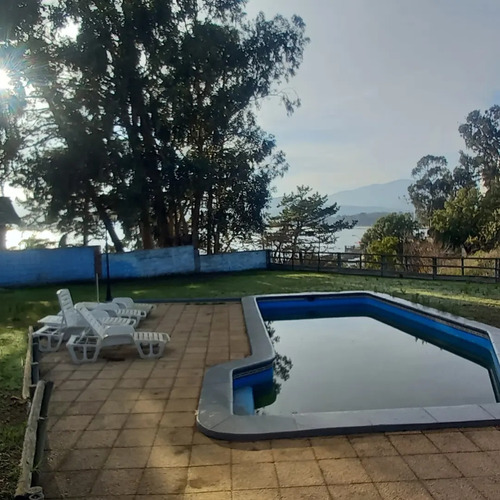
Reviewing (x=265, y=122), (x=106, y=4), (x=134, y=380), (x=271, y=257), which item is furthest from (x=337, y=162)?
(x=134, y=380)

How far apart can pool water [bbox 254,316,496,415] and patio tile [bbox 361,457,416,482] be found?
1.80m

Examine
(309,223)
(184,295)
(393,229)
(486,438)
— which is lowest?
(486,438)

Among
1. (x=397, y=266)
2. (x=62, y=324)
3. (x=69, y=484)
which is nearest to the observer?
(x=69, y=484)

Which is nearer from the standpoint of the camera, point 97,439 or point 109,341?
point 97,439

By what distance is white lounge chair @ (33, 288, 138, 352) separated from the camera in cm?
621

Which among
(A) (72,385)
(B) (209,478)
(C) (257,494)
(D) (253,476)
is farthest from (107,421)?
(C) (257,494)

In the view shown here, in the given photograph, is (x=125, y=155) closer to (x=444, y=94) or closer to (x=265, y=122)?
(x=265, y=122)

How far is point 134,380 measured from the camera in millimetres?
4859

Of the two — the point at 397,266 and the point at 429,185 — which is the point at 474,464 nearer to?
the point at 397,266

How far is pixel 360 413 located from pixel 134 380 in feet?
7.94

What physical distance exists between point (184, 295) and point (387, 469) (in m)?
9.12

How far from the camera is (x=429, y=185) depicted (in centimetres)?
4356

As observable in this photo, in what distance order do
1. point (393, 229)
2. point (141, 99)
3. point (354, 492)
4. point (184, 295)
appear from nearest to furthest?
1. point (354, 492)
2. point (184, 295)
3. point (141, 99)
4. point (393, 229)

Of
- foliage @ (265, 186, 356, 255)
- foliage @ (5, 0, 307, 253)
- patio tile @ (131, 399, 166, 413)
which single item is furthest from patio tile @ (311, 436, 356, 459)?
foliage @ (265, 186, 356, 255)
